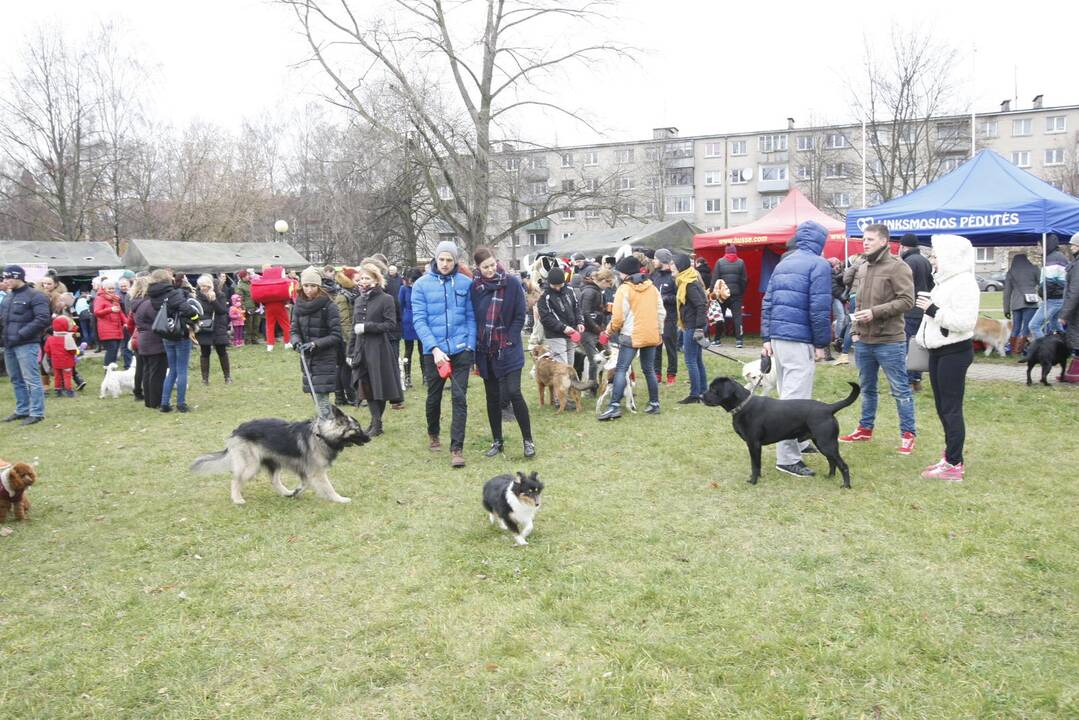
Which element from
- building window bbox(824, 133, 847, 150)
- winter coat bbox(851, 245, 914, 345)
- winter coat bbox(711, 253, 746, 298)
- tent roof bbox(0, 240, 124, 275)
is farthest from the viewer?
building window bbox(824, 133, 847, 150)

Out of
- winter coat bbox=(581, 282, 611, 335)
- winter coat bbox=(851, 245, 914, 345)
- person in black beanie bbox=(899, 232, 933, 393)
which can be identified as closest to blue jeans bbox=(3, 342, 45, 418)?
winter coat bbox=(581, 282, 611, 335)

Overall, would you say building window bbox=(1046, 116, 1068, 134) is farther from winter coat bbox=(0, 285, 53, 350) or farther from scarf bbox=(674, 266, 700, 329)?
winter coat bbox=(0, 285, 53, 350)

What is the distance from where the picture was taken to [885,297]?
234 inches

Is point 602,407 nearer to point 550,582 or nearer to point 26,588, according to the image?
point 550,582

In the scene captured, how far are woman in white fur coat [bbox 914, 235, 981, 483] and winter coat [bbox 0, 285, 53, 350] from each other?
9205mm

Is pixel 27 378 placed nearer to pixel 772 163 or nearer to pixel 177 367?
pixel 177 367

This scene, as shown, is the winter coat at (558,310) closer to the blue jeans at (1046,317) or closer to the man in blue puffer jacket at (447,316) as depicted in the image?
the man in blue puffer jacket at (447,316)

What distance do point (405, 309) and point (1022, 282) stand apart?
9675 mm

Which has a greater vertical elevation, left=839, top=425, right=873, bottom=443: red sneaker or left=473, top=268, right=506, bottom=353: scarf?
left=473, top=268, right=506, bottom=353: scarf

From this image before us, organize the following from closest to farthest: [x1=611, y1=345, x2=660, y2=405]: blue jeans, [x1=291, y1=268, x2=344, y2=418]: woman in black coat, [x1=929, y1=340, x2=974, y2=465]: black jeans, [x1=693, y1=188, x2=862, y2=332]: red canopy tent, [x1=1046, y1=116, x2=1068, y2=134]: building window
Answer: [x1=929, y1=340, x2=974, y2=465]: black jeans → [x1=291, y1=268, x2=344, y2=418]: woman in black coat → [x1=611, y1=345, x2=660, y2=405]: blue jeans → [x1=693, y1=188, x2=862, y2=332]: red canopy tent → [x1=1046, y1=116, x2=1068, y2=134]: building window

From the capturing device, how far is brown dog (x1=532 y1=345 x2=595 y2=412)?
860cm

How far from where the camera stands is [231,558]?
4.44m

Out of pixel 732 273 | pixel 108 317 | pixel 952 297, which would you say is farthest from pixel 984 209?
pixel 108 317

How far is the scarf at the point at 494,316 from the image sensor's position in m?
6.05
